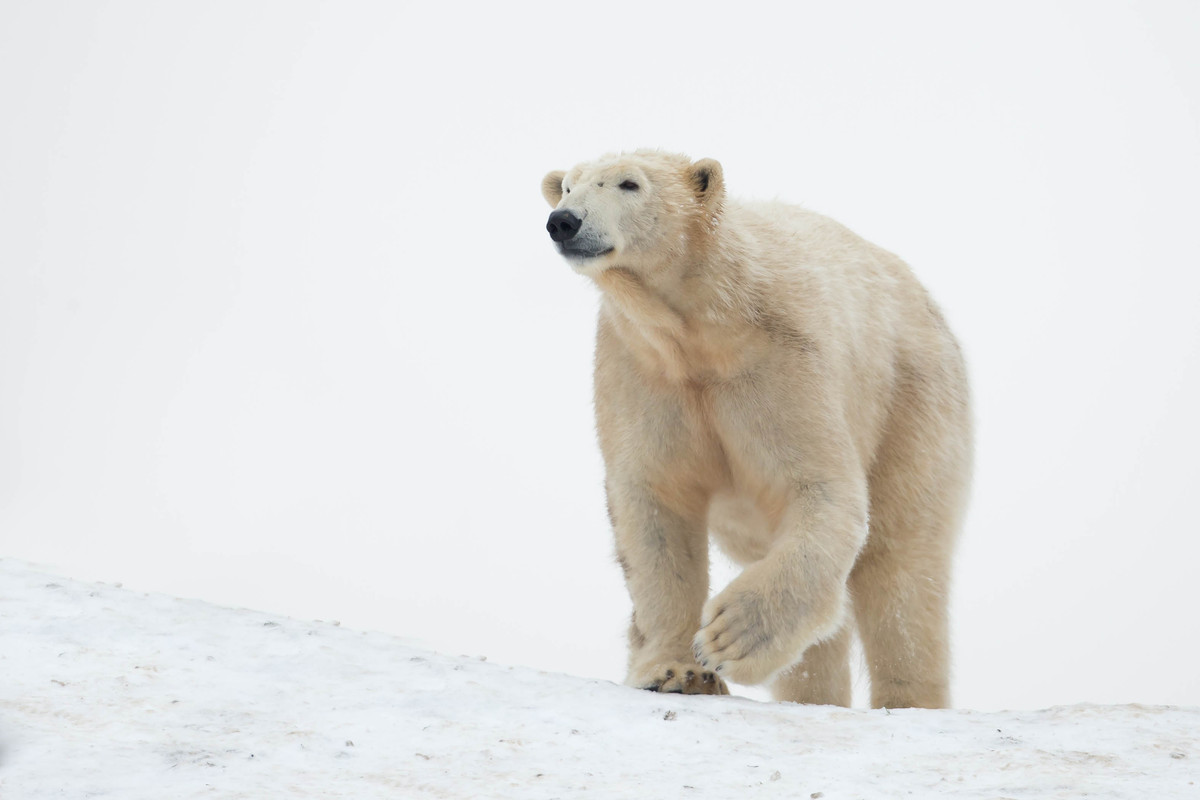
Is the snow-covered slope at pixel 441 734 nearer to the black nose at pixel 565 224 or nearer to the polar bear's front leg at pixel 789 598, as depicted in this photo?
the polar bear's front leg at pixel 789 598

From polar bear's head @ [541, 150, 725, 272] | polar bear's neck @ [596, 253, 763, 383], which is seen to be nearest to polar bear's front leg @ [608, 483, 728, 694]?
polar bear's neck @ [596, 253, 763, 383]

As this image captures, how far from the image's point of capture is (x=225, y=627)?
6.47 m

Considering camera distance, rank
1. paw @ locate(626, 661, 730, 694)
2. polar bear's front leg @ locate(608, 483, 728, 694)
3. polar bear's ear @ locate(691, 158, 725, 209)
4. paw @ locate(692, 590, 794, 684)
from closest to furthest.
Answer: paw @ locate(692, 590, 794, 684)
paw @ locate(626, 661, 730, 694)
polar bear's front leg @ locate(608, 483, 728, 694)
polar bear's ear @ locate(691, 158, 725, 209)

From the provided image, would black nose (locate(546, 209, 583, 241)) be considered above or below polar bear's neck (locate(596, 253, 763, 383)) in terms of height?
above

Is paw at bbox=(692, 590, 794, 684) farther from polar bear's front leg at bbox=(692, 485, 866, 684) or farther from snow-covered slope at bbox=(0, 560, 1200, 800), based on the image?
snow-covered slope at bbox=(0, 560, 1200, 800)

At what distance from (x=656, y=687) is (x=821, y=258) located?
2949mm

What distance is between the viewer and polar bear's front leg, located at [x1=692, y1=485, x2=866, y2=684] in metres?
6.53

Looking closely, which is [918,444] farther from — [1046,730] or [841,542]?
[1046,730]

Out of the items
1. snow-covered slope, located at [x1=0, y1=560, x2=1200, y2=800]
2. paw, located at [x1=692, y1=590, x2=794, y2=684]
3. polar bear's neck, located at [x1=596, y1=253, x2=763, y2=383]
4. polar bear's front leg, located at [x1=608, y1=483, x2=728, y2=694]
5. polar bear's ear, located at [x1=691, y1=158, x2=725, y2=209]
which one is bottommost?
snow-covered slope, located at [x1=0, y1=560, x2=1200, y2=800]

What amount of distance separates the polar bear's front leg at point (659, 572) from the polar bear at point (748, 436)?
1 centimetres

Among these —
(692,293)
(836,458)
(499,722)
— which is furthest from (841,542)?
(499,722)

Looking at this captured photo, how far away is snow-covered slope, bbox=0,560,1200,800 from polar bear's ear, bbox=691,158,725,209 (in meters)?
2.90

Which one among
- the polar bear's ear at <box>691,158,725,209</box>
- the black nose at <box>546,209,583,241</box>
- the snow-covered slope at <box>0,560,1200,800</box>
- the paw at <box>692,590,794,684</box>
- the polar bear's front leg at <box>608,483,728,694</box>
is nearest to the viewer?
the snow-covered slope at <box>0,560,1200,800</box>

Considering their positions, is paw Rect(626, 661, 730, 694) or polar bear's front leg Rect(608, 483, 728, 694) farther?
polar bear's front leg Rect(608, 483, 728, 694)
